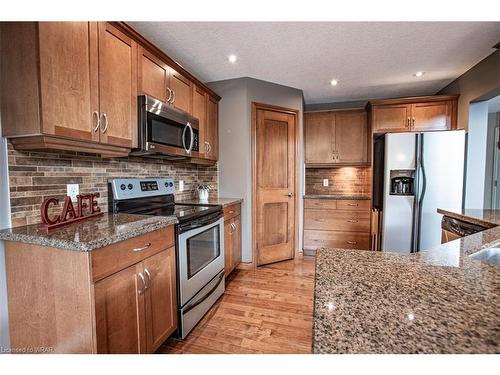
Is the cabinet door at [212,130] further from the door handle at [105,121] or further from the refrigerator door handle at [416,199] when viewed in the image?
the refrigerator door handle at [416,199]

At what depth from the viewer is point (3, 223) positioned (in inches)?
49.0

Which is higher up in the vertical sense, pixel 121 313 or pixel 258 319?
pixel 121 313

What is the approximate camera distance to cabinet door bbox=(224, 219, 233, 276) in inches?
101

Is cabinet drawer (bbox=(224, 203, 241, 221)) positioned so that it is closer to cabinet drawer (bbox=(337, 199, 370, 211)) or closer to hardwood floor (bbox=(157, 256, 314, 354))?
hardwood floor (bbox=(157, 256, 314, 354))

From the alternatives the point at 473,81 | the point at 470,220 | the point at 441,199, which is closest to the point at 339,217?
the point at 441,199

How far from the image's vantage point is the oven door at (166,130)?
70.1 inches

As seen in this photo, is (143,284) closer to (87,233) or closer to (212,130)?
(87,233)

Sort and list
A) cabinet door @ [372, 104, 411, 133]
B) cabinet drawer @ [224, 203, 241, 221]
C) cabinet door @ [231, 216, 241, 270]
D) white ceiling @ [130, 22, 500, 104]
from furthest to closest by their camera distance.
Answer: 1. cabinet door @ [372, 104, 411, 133]
2. cabinet door @ [231, 216, 241, 270]
3. cabinet drawer @ [224, 203, 241, 221]
4. white ceiling @ [130, 22, 500, 104]

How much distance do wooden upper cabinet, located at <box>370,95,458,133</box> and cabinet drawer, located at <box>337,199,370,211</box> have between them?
A: 3.36 feet

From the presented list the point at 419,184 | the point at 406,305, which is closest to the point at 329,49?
the point at 419,184

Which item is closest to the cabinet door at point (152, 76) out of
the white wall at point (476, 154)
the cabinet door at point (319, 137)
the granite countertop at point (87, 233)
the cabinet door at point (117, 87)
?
the cabinet door at point (117, 87)

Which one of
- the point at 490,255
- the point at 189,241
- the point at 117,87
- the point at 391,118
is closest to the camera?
the point at 490,255

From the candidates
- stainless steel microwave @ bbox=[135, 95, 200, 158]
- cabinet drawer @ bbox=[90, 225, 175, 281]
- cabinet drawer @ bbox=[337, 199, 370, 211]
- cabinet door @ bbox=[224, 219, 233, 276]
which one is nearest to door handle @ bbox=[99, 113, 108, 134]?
stainless steel microwave @ bbox=[135, 95, 200, 158]

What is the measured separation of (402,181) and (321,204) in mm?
1062
